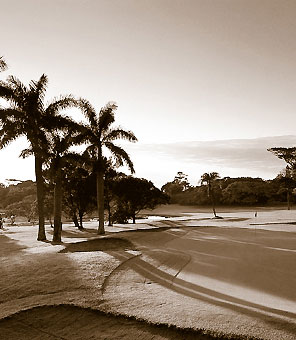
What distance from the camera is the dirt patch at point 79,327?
5809 millimetres

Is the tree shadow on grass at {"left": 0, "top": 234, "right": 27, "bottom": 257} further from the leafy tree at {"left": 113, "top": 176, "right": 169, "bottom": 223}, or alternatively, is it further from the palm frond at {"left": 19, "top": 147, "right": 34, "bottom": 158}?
the leafy tree at {"left": 113, "top": 176, "right": 169, "bottom": 223}

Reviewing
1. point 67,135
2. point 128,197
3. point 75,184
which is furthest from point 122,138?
point 128,197

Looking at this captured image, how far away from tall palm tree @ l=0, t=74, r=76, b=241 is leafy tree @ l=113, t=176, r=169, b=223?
21553 millimetres

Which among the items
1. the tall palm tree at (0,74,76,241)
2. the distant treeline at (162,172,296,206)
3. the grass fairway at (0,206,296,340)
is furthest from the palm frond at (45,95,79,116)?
the distant treeline at (162,172,296,206)

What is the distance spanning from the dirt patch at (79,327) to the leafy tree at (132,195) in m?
36.8

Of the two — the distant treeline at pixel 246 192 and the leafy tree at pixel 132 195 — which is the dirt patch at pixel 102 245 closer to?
the leafy tree at pixel 132 195

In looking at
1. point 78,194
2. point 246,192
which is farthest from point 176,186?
point 78,194

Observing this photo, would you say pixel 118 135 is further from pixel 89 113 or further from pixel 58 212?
pixel 58 212

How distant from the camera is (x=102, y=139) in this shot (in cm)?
2752

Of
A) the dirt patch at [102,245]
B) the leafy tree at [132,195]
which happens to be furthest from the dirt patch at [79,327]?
the leafy tree at [132,195]

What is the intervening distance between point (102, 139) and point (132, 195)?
18.5m

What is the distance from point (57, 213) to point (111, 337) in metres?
A: 17.2

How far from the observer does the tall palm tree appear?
21627 millimetres

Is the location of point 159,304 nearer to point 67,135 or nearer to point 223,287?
point 223,287
